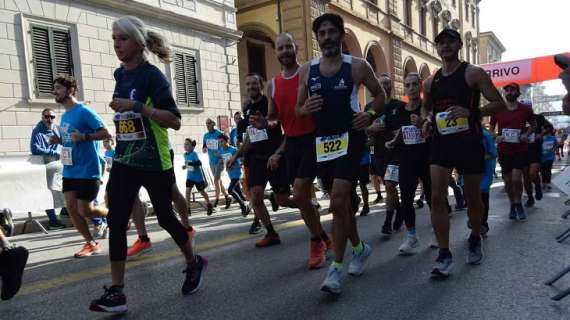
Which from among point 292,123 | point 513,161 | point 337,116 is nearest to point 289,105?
point 292,123

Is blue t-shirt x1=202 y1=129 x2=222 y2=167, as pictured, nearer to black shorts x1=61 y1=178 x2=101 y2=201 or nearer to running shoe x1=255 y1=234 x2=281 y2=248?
running shoe x1=255 y1=234 x2=281 y2=248

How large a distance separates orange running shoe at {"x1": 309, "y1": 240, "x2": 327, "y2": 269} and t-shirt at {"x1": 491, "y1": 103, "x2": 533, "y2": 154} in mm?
3601

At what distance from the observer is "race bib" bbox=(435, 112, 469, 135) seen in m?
3.61

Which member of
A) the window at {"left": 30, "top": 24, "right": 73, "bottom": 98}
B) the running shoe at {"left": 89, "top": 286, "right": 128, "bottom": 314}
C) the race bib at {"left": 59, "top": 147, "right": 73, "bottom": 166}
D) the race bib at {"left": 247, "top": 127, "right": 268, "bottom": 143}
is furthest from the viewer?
the window at {"left": 30, "top": 24, "right": 73, "bottom": 98}

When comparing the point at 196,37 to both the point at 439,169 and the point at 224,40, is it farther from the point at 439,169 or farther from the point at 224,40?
the point at 439,169

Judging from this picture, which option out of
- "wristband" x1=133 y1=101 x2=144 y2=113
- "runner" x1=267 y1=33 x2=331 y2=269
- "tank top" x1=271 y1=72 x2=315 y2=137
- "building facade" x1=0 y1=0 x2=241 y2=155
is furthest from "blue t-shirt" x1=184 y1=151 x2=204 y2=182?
"wristband" x1=133 y1=101 x2=144 y2=113

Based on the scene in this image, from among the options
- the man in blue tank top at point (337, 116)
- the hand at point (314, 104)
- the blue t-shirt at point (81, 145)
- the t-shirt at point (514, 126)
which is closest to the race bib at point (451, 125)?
the man in blue tank top at point (337, 116)

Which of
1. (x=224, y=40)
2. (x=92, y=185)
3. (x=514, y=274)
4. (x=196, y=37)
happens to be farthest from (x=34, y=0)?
(x=514, y=274)

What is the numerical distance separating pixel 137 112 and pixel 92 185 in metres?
2.06

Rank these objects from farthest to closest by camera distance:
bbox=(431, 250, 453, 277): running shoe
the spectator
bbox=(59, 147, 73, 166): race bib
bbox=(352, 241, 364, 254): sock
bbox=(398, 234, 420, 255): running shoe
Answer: the spectator, bbox=(59, 147, 73, 166): race bib, bbox=(398, 234, 420, 255): running shoe, bbox=(352, 241, 364, 254): sock, bbox=(431, 250, 453, 277): running shoe

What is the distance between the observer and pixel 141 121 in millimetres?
2994

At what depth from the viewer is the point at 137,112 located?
2.90m

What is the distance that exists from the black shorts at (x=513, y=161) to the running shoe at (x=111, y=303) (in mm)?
5299

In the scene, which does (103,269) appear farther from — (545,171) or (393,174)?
(545,171)
